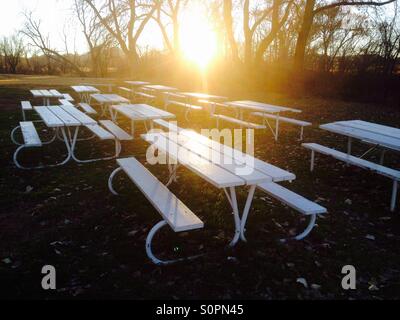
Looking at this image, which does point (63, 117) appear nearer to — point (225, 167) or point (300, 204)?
point (225, 167)

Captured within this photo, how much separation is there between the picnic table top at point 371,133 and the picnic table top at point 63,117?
3.54m

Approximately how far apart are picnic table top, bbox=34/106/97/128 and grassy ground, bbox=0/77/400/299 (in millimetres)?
659

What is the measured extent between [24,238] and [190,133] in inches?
82.3

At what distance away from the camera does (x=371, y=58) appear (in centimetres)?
1336

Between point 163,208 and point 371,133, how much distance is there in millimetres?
3180

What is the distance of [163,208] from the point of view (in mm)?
2725

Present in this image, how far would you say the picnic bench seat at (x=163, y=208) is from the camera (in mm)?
2498

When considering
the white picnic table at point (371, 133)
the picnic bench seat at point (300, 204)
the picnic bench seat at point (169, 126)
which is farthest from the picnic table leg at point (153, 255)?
the white picnic table at point (371, 133)

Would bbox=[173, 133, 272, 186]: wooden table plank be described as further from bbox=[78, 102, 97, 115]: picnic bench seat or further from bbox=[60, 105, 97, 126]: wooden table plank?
bbox=[78, 102, 97, 115]: picnic bench seat

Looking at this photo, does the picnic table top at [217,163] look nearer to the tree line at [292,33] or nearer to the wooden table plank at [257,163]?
the wooden table plank at [257,163]

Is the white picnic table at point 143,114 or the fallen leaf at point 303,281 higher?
the white picnic table at point 143,114

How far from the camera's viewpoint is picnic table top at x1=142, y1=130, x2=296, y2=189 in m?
2.53

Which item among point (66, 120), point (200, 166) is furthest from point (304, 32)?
point (200, 166)
